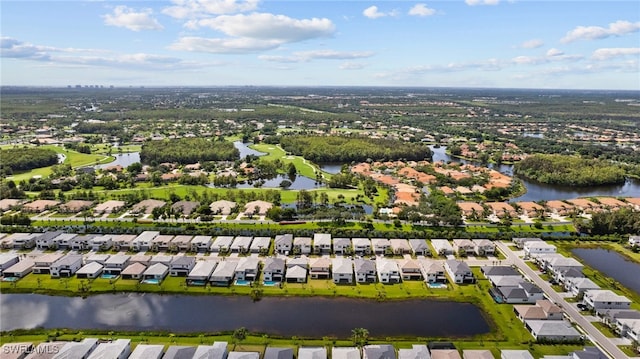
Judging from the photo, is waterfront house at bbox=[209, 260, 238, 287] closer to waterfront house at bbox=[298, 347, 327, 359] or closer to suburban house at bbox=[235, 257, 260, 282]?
suburban house at bbox=[235, 257, 260, 282]

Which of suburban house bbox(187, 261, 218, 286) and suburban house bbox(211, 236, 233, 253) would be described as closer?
suburban house bbox(187, 261, 218, 286)

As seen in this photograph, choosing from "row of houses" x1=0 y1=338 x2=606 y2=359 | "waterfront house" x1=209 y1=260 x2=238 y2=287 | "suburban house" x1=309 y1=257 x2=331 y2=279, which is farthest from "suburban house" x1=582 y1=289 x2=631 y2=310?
"waterfront house" x1=209 y1=260 x2=238 y2=287

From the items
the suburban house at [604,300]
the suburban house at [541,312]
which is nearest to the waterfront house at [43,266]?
the suburban house at [541,312]

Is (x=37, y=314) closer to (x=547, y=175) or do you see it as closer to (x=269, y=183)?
(x=269, y=183)

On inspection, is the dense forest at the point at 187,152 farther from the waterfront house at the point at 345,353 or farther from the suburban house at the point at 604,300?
the suburban house at the point at 604,300

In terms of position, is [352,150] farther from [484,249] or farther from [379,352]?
[379,352]

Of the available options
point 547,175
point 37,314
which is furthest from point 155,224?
point 547,175
